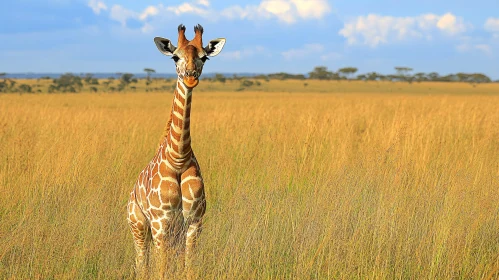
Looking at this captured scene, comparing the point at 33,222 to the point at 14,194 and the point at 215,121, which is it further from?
the point at 215,121

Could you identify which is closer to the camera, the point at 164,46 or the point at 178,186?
the point at 164,46

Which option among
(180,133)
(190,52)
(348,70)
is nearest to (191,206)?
(180,133)

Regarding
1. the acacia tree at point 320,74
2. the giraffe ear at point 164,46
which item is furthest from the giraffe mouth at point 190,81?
the acacia tree at point 320,74

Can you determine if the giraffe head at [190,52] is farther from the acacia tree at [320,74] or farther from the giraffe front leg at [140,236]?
the acacia tree at [320,74]

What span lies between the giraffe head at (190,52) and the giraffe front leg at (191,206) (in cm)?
68

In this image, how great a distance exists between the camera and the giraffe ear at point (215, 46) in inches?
144

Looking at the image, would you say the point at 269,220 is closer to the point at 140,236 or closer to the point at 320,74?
the point at 140,236

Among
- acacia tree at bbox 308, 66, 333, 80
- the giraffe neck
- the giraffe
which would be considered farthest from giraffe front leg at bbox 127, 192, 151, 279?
acacia tree at bbox 308, 66, 333, 80

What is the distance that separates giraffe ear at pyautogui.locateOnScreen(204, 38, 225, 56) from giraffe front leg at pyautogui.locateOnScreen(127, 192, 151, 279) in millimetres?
1284

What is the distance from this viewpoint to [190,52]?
11.4 ft

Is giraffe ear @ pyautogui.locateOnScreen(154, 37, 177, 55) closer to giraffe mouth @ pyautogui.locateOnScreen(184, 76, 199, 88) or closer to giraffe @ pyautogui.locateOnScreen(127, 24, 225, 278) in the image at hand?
giraffe @ pyautogui.locateOnScreen(127, 24, 225, 278)

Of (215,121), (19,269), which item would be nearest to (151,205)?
(19,269)

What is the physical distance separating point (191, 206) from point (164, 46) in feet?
3.55

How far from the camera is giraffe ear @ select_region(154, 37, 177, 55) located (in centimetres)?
354
